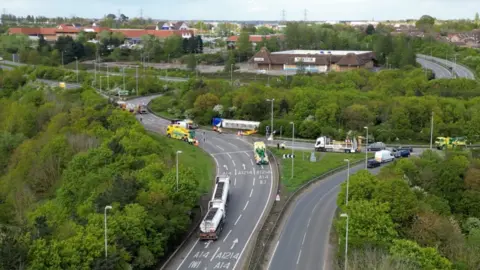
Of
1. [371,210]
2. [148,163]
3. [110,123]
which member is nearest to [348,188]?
[371,210]

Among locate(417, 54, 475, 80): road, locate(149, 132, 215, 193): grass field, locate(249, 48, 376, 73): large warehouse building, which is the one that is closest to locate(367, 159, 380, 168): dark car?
locate(149, 132, 215, 193): grass field

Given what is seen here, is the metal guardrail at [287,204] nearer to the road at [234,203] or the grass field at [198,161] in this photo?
the road at [234,203]

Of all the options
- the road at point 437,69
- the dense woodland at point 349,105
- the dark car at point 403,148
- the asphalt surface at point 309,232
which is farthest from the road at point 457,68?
the asphalt surface at point 309,232

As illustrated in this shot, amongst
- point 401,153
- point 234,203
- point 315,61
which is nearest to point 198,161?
point 234,203

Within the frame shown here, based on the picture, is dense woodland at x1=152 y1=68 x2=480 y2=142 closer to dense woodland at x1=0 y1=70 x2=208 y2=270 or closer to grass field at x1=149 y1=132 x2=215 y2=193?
grass field at x1=149 y1=132 x2=215 y2=193

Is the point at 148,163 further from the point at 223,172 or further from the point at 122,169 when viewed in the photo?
the point at 223,172
